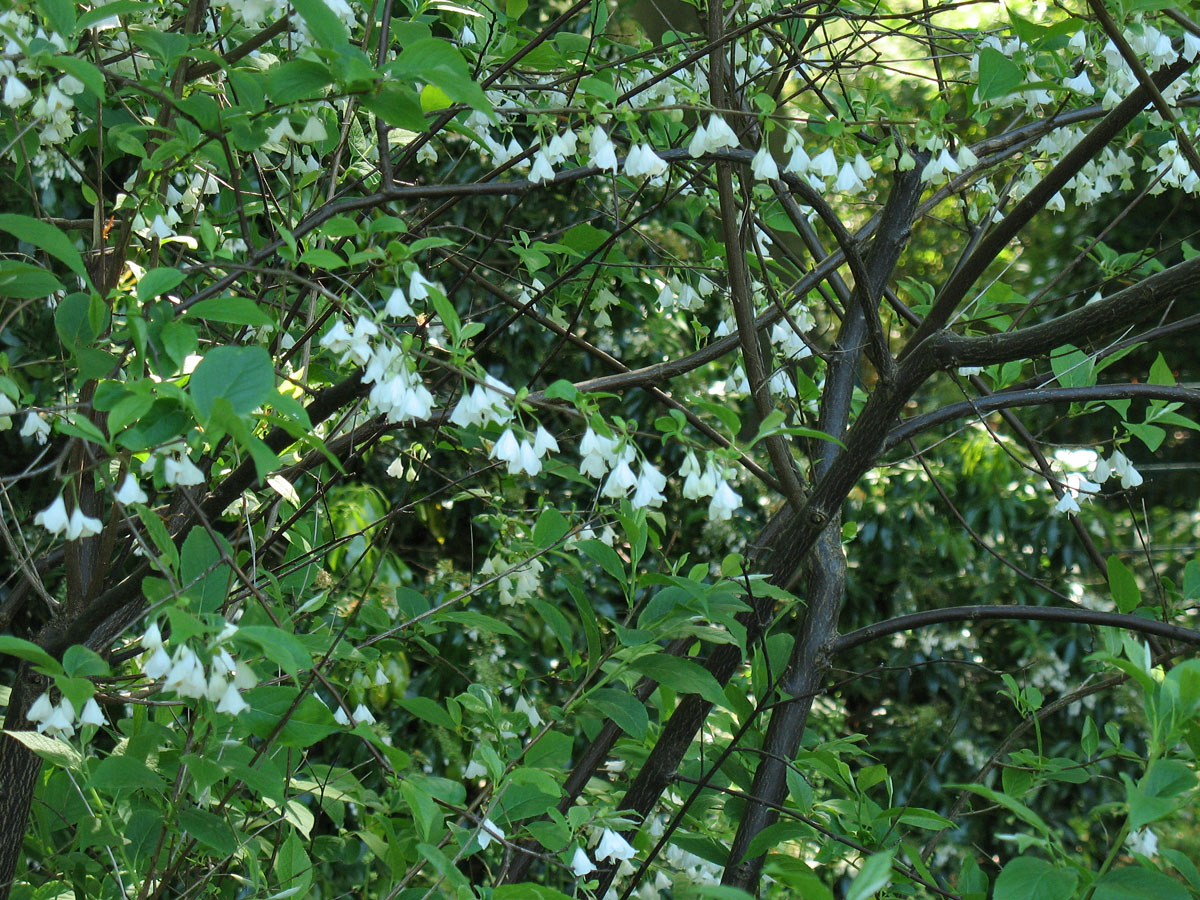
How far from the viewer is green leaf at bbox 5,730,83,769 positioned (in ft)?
3.66

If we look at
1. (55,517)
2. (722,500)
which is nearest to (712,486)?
(722,500)

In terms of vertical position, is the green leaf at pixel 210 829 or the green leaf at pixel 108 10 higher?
the green leaf at pixel 108 10

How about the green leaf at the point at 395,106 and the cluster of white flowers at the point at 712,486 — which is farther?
the cluster of white flowers at the point at 712,486

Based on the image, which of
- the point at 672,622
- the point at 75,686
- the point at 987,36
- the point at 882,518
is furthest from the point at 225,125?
the point at 882,518

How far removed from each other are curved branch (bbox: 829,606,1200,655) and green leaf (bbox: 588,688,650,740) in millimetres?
323

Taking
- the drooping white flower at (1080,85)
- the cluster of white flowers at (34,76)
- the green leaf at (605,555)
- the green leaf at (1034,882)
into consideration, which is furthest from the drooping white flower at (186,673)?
the drooping white flower at (1080,85)

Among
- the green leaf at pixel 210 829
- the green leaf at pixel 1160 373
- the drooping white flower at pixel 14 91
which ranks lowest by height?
the green leaf at pixel 210 829

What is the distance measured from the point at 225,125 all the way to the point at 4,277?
0.30 meters

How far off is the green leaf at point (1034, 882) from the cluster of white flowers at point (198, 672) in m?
0.65

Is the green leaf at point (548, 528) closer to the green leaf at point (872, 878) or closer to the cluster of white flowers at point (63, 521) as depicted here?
the cluster of white flowers at point (63, 521)

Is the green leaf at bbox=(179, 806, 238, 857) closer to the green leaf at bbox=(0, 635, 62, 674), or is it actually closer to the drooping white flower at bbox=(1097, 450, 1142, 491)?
the green leaf at bbox=(0, 635, 62, 674)

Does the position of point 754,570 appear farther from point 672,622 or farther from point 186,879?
point 186,879

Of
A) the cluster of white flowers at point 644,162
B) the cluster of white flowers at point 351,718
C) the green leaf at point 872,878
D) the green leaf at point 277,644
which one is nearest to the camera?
the green leaf at point 872,878

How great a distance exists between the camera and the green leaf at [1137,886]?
78 cm
